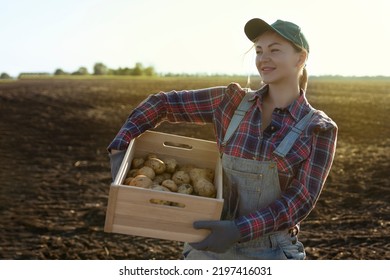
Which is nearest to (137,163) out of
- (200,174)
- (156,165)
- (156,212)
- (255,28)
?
(156,165)

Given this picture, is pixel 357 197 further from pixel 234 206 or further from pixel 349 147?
pixel 234 206

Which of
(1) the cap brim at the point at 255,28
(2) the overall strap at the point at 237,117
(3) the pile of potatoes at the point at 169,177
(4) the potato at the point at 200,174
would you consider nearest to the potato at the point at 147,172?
(3) the pile of potatoes at the point at 169,177

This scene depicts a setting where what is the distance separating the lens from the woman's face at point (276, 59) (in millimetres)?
1495

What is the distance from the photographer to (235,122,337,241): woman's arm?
1.41 metres

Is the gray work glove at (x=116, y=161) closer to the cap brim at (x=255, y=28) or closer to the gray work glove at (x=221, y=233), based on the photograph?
the gray work glove at (x=221, y=233)

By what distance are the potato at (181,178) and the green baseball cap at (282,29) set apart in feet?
1.42

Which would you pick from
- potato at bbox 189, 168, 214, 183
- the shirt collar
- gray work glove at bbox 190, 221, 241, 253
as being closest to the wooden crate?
gray work glove at bbox 190, 221, 241, 253

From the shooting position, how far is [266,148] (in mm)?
1476

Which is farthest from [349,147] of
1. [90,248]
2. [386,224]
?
[90,248]

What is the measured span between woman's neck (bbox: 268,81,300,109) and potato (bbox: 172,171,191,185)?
325 mm

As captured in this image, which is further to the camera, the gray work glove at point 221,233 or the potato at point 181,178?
the potato at point 181,178

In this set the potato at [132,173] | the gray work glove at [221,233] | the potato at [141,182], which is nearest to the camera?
the gray work glove at [221,233]

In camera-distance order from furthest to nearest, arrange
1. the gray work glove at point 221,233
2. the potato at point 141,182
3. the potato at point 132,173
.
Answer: the potato at point 132,173
the potato at point 141,182
the gray work glove at point 221,233

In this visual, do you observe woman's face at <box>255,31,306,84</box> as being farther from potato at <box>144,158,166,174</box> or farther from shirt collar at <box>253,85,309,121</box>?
potato at <box>144,158,166,174</box>
